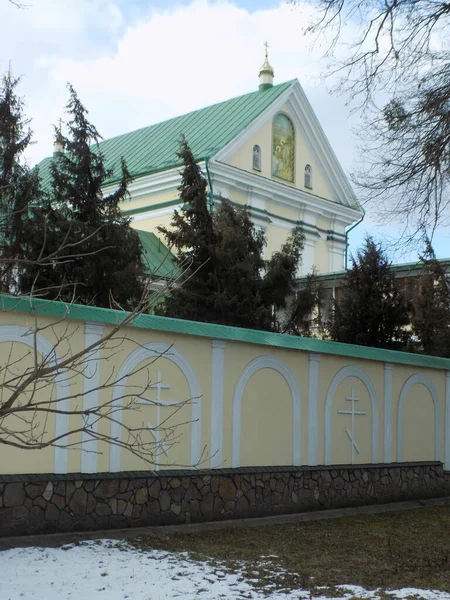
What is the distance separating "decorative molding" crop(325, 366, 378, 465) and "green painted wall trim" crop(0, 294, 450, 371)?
0.91 feet

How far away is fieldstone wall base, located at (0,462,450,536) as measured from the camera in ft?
32.7

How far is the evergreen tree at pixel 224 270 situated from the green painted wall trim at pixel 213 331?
3.00 m

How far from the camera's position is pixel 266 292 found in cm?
1817

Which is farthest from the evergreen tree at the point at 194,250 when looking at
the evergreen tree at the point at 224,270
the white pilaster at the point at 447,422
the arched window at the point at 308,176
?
the arched window at the point at 308,176

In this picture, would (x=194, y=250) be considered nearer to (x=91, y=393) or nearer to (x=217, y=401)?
(x=217, y=401)

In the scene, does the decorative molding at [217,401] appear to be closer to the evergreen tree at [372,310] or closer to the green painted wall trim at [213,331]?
the green painted wall trim at [213,331]

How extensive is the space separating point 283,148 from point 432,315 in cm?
1579

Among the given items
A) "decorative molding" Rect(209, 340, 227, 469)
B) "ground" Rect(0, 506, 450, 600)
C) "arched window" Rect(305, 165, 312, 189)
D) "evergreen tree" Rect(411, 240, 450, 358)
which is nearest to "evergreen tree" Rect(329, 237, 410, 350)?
"evergreen tree" Rect(411, 240, 450, 358)

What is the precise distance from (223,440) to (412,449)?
5088 mm

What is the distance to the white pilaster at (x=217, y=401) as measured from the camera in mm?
12281

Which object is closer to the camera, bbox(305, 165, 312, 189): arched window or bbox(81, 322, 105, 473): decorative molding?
bbox(81, 322, 105, 473): decorative molding

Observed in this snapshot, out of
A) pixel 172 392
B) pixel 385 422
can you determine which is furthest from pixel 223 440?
pixel 385 422

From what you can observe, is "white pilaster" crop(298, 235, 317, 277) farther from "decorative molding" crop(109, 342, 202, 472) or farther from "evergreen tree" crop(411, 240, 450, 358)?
"decorative molding" crop(109, 342, 202, 472)

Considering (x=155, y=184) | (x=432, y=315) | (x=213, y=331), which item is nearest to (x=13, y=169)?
(x=213, y=331)
